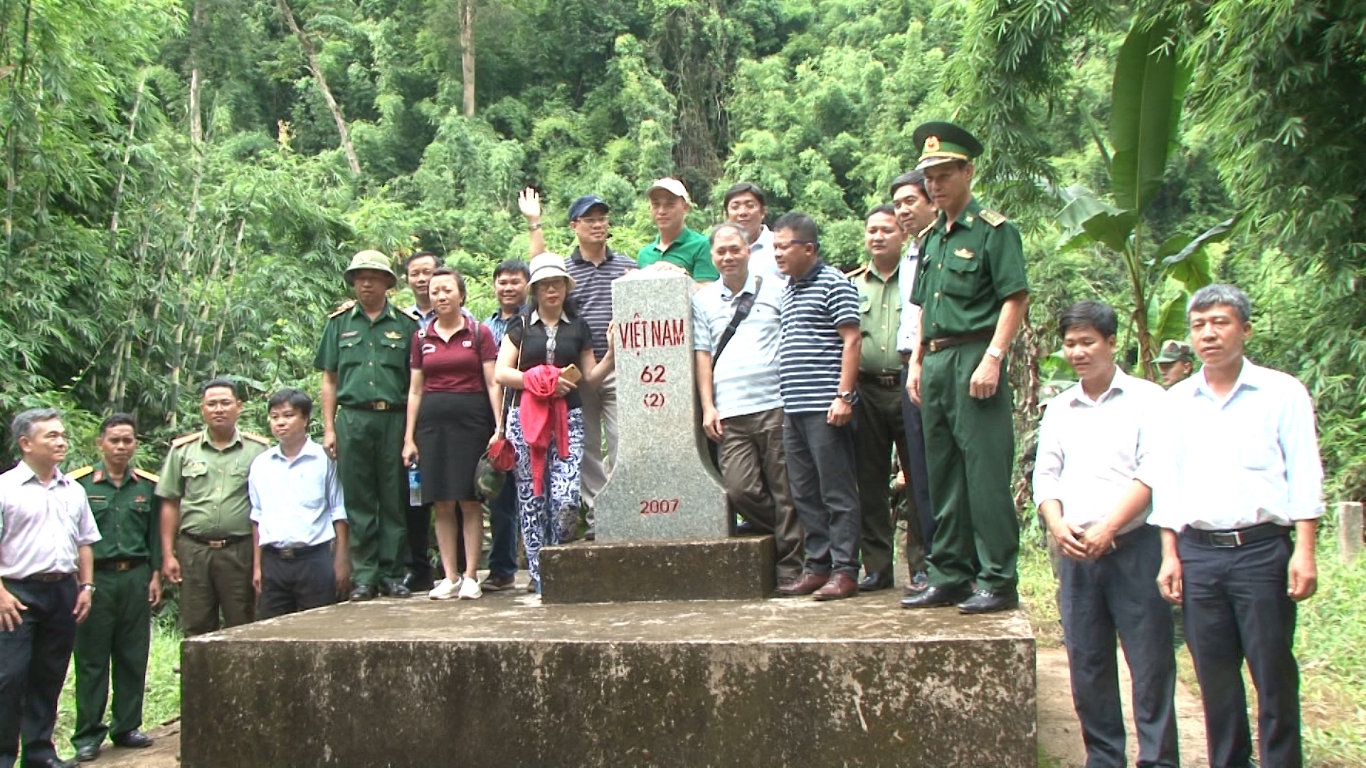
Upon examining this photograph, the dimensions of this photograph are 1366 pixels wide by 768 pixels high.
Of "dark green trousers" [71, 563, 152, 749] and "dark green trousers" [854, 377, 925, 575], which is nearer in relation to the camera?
"dark green trousers" [854, 377, 925, 575]

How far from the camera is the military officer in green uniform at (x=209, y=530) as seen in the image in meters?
5.59

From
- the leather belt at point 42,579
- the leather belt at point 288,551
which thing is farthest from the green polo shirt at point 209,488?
the leather belt at point 42,579

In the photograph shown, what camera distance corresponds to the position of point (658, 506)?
4.98 meters

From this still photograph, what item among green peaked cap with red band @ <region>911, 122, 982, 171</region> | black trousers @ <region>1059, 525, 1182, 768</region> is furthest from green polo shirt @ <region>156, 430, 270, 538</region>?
black trousers @ <region>1059, 525, 1182, 768</region>

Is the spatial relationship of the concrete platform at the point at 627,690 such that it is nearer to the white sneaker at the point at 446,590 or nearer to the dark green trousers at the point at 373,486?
the white sneaker at the point at 446,590

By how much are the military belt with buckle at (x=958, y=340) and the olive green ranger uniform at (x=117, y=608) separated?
3.91m

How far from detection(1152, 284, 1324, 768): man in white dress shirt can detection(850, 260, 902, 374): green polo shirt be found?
1.33 metres

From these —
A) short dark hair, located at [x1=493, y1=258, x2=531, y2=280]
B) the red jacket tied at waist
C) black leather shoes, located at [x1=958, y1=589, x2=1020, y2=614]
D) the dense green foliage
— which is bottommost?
black leather shoes, located at [x1=958, y1=589, x2=1020, y2=614]

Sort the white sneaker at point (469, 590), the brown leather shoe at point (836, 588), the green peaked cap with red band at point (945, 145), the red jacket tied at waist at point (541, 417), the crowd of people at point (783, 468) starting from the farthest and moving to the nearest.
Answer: the white sneaker at point (469, 590) → the red jacket tied at waist at point (541, 417) → the brown leather shoe at point (836, 588) → the green peaked cap with red band at point (945, 145) → the crowd of people at point (783, 468)

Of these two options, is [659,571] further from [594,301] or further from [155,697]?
[155,697]

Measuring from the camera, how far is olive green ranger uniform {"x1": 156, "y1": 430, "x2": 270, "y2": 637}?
5586 millimetres

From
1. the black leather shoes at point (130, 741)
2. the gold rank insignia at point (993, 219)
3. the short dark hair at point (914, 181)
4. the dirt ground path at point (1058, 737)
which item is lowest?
the dirt ground path at point (1058, 737)

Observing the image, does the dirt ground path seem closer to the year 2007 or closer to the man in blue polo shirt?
the year 2007

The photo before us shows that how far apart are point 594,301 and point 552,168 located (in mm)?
20755
